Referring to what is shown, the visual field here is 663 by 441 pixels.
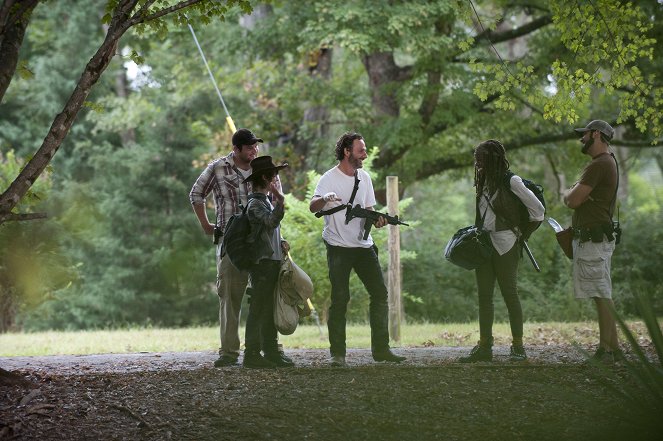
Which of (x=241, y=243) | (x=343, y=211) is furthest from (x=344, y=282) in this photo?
(x=241, y=243)

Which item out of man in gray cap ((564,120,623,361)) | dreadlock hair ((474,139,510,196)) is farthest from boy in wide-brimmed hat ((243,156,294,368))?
man in gray cap ((564,120,623,361))

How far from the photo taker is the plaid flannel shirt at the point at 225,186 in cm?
895

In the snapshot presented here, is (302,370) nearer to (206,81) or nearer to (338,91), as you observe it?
(338,91)

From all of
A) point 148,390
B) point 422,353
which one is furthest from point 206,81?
point 148,390

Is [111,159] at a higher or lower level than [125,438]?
higher

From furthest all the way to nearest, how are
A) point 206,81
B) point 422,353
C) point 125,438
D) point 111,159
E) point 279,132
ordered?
1. point 111,159
2. point 206,81
3. point 279,132
4. point 422,353
5. point 125,438

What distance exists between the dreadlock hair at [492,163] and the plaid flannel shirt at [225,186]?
2.19m

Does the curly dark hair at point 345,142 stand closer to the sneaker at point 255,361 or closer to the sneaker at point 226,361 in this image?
the sneaker at point 255,361

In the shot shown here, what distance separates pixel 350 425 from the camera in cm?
652

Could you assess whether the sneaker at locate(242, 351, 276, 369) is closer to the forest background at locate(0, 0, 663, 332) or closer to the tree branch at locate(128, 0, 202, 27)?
the forest background at locate(0, 0, 663, 332)

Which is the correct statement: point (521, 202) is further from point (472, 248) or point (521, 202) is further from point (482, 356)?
point (482, 356)

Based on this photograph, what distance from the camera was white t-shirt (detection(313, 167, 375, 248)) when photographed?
8.43 m

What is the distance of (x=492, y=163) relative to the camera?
846cm

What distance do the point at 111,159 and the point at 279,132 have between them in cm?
761
